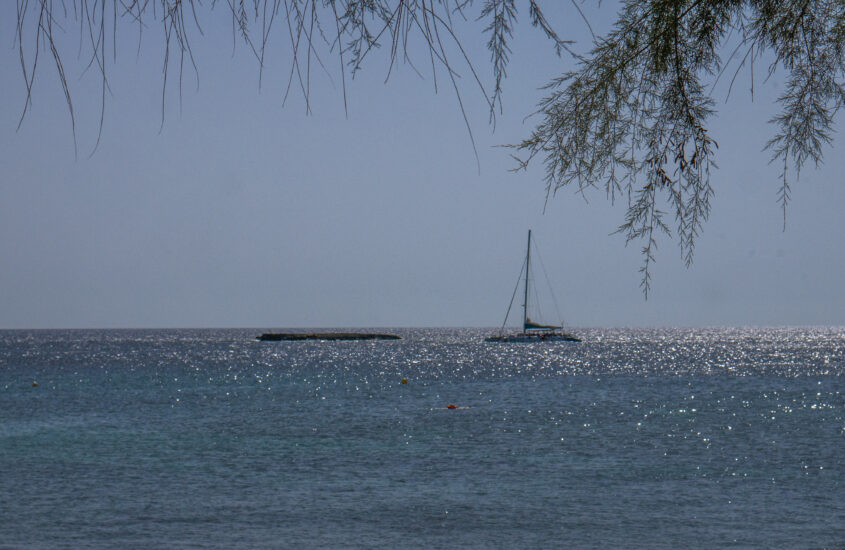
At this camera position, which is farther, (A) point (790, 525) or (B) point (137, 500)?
(B) point (137, 500)

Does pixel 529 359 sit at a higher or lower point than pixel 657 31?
lower

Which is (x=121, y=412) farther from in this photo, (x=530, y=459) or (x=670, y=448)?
(x=670, y=448)

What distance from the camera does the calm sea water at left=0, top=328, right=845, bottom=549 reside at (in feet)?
93.0

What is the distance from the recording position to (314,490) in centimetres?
3447

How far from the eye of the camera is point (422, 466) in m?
40.0

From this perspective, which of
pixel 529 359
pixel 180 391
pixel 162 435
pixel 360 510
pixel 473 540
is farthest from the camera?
pixel 529 359

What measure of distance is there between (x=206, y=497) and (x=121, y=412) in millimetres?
32009

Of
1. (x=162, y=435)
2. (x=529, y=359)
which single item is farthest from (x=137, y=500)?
(x=529, y=359)

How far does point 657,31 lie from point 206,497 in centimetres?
3198

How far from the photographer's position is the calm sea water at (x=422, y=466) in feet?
93.0

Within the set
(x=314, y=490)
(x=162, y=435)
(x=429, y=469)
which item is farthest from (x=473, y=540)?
(x=162, y=435)

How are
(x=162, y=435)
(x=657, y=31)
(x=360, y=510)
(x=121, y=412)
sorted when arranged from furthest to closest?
1. (x=121, y=412)
2. (x=162, y=435)
3. (x=360, y=510)
4. (x=657, y=31)

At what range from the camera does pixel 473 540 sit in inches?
1077

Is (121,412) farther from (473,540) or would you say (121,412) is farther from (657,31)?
(657,31)
